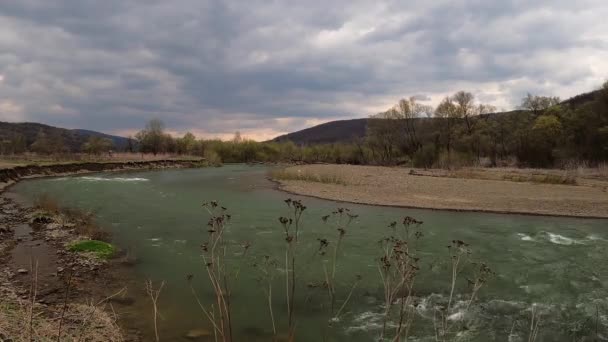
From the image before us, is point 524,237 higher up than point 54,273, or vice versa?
point 54,273

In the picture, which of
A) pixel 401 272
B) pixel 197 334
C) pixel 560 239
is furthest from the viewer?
pixel 560 239

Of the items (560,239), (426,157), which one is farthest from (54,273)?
(426,157)

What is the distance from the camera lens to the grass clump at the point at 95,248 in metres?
11.9

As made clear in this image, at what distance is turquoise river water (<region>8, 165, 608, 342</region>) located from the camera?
7.38m

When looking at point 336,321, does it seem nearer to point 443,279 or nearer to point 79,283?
point 443,279

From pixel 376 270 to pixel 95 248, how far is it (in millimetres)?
8982

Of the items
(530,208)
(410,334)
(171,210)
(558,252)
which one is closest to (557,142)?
(530,208)

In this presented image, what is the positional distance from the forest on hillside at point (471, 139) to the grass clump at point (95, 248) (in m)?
50.2

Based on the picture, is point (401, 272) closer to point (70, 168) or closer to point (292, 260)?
point (292, 260)

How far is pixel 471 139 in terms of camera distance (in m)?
66.8

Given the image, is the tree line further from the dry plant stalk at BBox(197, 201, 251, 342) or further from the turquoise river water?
the dry plant stalk at BBox(197, 201, 251, 342)

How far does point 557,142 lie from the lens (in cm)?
5322

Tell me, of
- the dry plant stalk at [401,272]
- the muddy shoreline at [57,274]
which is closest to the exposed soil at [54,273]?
the muddy shoreline at [57,274]

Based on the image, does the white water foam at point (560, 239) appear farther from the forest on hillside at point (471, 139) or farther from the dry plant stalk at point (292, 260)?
the forest on hillside at point (471, 139)
